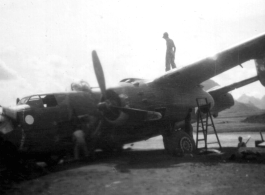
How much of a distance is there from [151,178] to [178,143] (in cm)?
522

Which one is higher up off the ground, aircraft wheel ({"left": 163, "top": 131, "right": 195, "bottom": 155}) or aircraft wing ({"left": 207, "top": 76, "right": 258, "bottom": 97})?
aircraft wing ({"left": 207, "top": 76, "right": 258, "bottom": 97})

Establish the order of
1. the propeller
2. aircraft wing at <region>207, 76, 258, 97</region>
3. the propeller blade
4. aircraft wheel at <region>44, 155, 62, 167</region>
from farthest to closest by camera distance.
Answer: aircraft wing at <region>207, 76, 258, 97</region> → the propeller blade → the propeller → aircraft wheel at <region>44, 155, 62, 167</region>

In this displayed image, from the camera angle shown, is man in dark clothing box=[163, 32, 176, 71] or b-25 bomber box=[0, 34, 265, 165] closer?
b-25 bomber box=[0, 34, 265, 165]

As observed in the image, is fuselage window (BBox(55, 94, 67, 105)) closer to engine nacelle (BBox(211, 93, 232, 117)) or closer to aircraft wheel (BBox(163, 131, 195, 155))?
aircraft wheel (BBox(163, 131, 195, 155))

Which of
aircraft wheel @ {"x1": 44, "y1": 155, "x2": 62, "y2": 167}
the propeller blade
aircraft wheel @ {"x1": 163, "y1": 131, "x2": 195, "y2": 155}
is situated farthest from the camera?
aircraft wheel @ {"x1": 163, "y1": 131, "x2": 195, "y2": 155}

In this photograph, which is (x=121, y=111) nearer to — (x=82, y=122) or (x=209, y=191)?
(x=82, y=122)

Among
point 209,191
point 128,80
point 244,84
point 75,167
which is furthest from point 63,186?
point 244,84

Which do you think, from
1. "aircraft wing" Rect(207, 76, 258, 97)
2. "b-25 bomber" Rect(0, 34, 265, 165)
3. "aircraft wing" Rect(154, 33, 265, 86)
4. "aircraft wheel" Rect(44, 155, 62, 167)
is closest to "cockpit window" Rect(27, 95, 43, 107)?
"b-25 bomber" Rect(0, 34, 265, 165)

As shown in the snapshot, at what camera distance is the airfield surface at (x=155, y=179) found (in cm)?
685

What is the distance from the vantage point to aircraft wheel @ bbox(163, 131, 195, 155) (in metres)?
13.0

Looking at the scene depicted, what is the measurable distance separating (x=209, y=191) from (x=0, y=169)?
731 centimetres

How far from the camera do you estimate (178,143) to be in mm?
13094

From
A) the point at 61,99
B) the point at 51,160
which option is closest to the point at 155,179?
the point at 51,160

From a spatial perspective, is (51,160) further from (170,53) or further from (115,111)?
(170,53)
